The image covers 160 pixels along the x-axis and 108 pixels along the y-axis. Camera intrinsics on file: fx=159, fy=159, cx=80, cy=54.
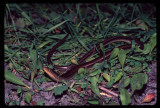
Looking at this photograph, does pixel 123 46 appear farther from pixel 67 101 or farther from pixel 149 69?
pixel 67 101

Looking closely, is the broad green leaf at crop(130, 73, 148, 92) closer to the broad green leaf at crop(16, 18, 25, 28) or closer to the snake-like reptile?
the snake-like reptile

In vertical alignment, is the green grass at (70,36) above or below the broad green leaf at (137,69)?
above

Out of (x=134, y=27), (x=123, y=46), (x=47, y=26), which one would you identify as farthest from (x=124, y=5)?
(x=47, y=26)

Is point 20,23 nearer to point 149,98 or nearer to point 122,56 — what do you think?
point 122,56

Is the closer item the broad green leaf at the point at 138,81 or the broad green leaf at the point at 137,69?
the broad green leaf at the point at 138,81

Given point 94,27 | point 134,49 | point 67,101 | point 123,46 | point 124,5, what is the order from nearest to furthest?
point 67,101 < point 134,49 < point 123,46 < point 94,27 < point 124,5

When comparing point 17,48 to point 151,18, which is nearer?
point 17,48

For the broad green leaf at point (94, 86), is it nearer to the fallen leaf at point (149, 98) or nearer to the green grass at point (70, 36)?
the green grass at point (70, 36)

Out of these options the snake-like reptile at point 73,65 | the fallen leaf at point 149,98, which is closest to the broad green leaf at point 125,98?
the fallen leaf at point 149,98

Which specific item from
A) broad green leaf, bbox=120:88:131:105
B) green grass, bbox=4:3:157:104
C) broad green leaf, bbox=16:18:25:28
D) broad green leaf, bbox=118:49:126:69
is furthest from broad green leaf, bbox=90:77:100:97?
broad green leaf, bbox=16:18:25:28

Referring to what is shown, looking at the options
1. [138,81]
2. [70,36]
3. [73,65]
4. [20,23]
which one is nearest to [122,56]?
A: [138,81]
